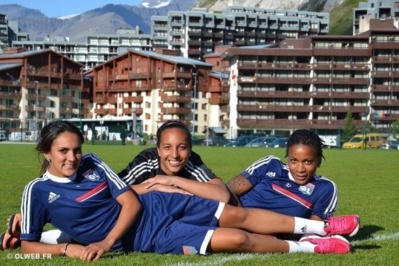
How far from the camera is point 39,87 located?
284 ft

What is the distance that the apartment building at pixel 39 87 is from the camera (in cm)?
8450

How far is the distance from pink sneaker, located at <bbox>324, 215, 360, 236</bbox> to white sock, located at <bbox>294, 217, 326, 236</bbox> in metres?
0.04

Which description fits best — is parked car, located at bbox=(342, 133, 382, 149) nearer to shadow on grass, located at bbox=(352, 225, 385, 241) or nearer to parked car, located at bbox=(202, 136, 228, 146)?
parked car, located at bbox=(202, 136, 228, 146)

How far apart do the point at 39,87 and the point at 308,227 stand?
83469mm

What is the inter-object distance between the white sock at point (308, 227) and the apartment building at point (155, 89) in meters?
76.8

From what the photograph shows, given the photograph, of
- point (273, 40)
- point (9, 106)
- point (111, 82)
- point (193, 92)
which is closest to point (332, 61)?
point (193, 92)

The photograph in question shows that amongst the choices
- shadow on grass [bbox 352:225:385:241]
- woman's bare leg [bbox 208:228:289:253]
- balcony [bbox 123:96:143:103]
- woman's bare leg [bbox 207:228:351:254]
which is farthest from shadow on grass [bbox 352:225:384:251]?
balcony [bbox 123:96:143:103]

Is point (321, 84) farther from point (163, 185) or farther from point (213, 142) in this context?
point (163, 185)

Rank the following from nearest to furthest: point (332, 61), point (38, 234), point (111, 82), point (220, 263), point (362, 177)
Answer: point (220, 263), point (38, 234), point (362, 177), point (332, 61), point (111, 82)

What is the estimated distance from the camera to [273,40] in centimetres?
14275

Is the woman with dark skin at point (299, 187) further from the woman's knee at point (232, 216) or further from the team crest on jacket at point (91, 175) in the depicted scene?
the team crest on jacket at point (91, 175)

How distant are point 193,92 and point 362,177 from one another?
70963 millimetres

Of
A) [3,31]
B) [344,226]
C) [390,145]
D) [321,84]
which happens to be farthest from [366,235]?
[3,31]

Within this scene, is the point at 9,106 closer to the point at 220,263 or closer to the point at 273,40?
the point at 273,40
